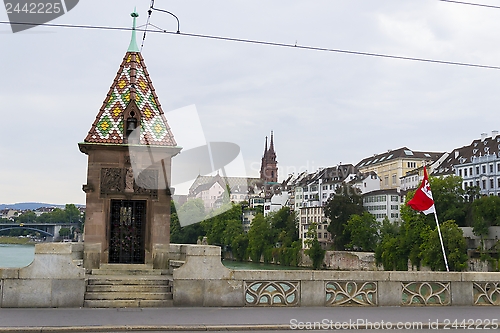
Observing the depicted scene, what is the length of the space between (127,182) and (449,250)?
Result: 60215 millimetres

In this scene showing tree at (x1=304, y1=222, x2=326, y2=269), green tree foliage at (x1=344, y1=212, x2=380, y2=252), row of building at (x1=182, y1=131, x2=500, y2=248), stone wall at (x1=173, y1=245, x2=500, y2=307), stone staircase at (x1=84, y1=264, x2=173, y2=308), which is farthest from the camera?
tree at (x1=304, y1=222, x2=326, y2=269)

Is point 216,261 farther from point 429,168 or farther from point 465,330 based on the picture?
point 429,168

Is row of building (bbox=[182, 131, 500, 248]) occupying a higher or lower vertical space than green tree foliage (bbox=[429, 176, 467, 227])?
higher

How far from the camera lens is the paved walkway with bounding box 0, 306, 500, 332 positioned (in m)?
11.3

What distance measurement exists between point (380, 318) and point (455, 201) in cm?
7480

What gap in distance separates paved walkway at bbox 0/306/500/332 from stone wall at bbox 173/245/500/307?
37 centimetres

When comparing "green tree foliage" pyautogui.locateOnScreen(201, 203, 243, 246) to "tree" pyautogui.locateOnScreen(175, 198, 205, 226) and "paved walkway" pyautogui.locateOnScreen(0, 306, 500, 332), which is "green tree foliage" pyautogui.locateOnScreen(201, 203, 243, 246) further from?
"paved walkway" pyautogui.locateOnScreen(0, 306, 500, 332)

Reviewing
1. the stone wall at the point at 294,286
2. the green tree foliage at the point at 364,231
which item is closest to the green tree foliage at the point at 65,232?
the green tree foliage at the point at 364,231

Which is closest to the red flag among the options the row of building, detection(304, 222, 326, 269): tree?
the row of building

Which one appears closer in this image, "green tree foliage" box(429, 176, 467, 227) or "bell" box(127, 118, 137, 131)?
"bell" box(127, 118, 137, 131)

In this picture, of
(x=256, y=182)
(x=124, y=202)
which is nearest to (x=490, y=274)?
(x=124, y=202)

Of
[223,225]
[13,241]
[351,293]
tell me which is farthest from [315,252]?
[13,241]

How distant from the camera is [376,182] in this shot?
395ft

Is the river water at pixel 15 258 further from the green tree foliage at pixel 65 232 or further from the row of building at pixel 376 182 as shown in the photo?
the green tree foliage at pixel 65 232
